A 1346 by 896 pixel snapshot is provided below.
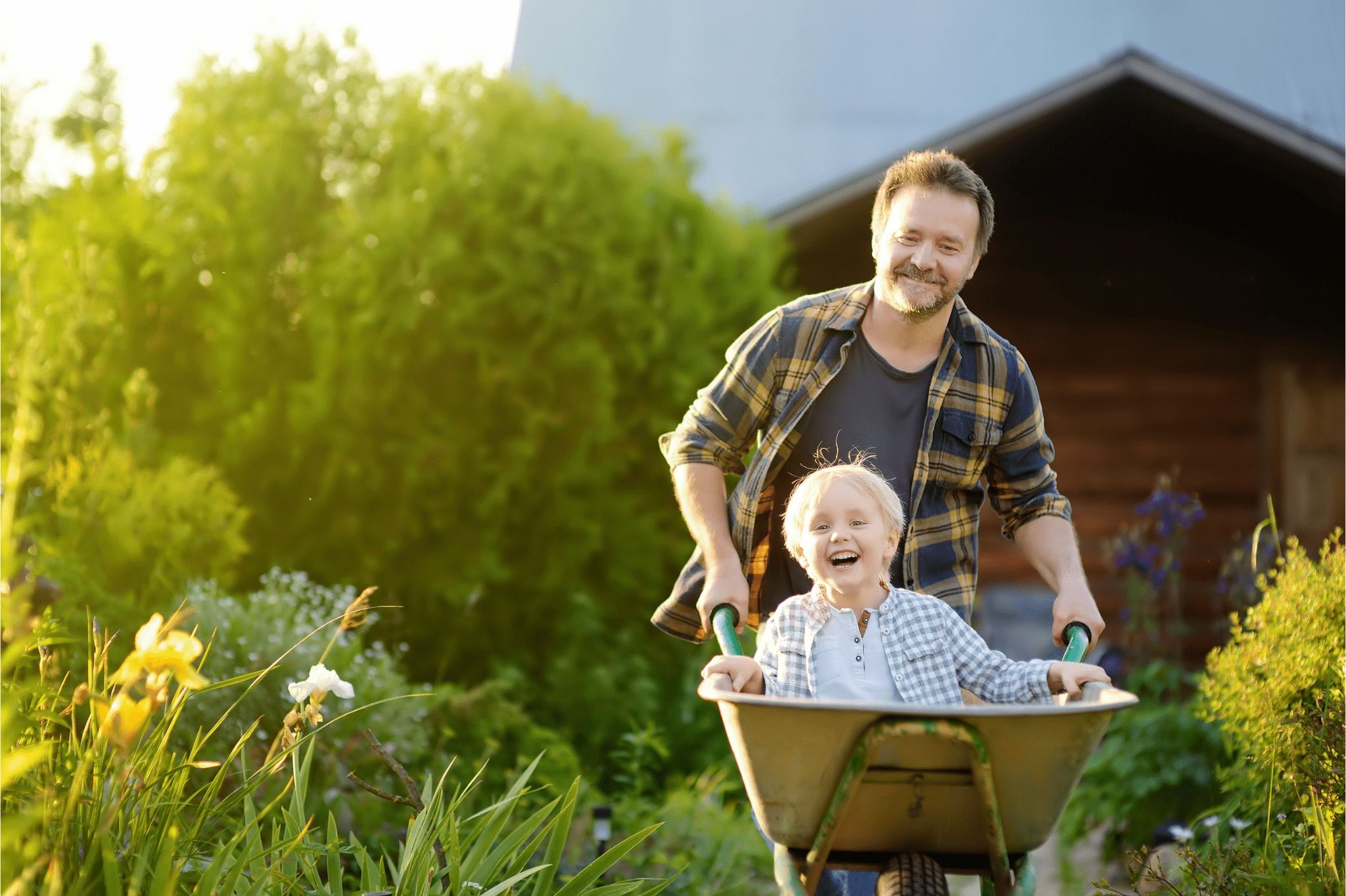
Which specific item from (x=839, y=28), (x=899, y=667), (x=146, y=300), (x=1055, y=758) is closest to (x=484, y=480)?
(x=146, y=300)

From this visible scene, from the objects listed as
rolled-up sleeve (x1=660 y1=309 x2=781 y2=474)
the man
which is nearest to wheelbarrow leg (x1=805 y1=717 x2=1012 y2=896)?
the man

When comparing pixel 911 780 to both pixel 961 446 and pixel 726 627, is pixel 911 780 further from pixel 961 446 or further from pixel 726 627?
pixel 961 446

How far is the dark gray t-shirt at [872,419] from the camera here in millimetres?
2838

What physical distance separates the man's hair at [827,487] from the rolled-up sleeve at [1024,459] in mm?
464

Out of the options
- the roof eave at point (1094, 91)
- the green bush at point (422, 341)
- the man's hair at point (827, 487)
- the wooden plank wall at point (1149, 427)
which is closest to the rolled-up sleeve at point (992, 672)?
the man's hair at point (827, 487)

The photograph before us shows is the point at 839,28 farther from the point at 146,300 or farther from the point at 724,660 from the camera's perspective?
the point at 724,660

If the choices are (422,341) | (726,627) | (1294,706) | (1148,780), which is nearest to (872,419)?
(726,627)

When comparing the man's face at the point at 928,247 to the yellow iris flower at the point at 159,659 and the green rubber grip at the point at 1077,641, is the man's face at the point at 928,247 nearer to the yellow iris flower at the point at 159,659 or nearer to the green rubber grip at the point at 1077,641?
the green rubber grip at the point at 1077,641

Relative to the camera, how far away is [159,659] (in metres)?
1.78

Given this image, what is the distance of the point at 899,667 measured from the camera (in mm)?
2523

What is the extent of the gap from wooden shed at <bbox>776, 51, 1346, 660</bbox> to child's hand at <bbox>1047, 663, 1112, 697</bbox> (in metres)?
5.02

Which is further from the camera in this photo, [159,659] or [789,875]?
[789,875]

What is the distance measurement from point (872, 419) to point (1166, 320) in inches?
238

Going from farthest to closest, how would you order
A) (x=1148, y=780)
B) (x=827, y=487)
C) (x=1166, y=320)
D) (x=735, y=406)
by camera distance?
(x=1166, y=320) < (x=1148, y=780) < (x=735, y=406) < (x=827, y=487)
